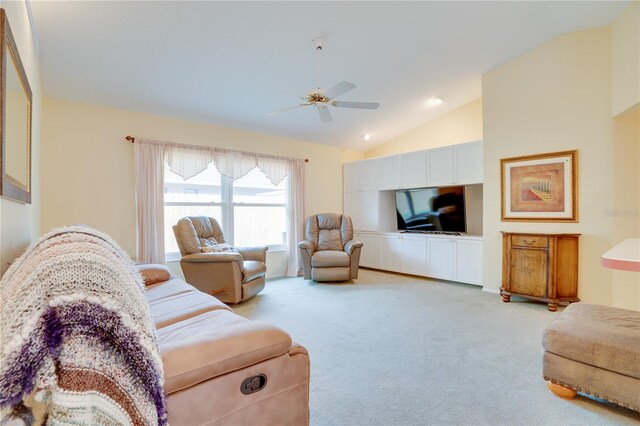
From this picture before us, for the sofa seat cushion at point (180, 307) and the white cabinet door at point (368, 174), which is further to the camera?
the white cabinet door at point (368, 174)

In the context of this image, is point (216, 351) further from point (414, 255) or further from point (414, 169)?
point (414, 169)

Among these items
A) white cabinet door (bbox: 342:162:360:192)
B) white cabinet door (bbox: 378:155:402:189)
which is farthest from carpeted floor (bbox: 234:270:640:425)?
white cabinet door (bbox: 342:162:360:192)

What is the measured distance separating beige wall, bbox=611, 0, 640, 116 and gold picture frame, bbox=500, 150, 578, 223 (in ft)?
2.16

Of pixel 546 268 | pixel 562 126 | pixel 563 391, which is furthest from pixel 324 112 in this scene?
pixel 546 268

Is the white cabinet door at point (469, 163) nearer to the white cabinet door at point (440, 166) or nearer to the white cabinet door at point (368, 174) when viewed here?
the white cabinet door at point (440, 166)

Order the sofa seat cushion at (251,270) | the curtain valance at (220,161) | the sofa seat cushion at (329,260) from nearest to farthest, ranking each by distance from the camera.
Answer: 1. the sofa seat cushion at (251,270)
2. the curtain valance at (220,161)
3. the sofa seat cushion at (329,260)

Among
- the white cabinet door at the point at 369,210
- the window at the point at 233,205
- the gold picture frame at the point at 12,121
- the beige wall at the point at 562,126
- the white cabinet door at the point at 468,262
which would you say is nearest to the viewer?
the gold picture frame at the point at 12,121

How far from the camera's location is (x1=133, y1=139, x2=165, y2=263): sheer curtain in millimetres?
3977

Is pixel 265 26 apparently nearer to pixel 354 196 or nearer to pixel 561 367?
pixel 561 367

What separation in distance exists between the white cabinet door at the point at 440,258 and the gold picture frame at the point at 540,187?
99cm

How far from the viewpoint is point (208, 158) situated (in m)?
4.62

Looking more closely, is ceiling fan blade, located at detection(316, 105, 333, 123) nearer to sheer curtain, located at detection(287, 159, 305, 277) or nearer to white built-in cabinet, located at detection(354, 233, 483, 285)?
sheer curtain, located at detection(287, 159, 305, 277)

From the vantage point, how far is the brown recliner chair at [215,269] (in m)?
3.71

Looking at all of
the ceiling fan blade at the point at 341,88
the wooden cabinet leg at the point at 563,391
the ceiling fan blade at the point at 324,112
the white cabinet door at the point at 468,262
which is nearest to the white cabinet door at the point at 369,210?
the white cabinet door at the point at 468,262
